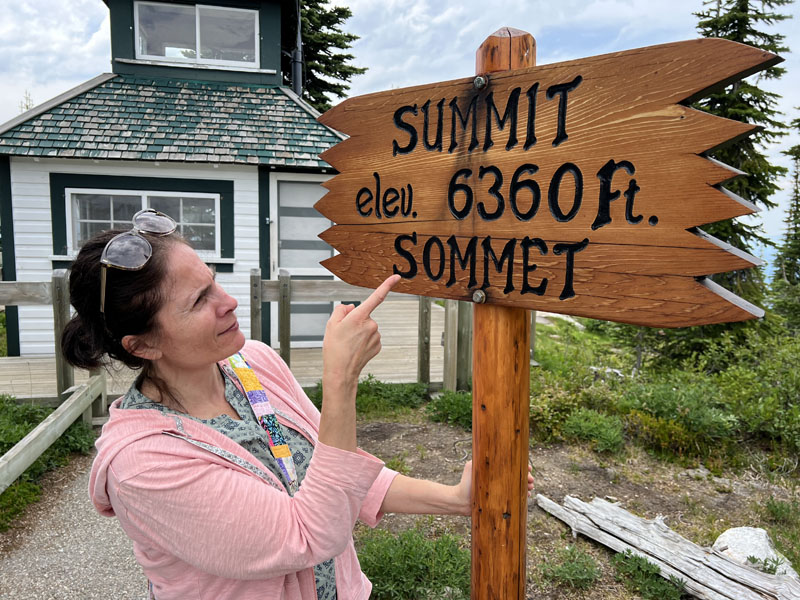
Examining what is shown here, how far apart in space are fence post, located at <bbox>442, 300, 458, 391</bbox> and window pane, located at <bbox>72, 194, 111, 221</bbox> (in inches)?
193

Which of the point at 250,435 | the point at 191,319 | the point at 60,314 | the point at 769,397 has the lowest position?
the point at 769,397

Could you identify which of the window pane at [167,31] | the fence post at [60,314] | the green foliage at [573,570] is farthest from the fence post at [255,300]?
the window pane at [167,31]

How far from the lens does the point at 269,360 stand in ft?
5.67

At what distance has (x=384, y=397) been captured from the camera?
18.3ft

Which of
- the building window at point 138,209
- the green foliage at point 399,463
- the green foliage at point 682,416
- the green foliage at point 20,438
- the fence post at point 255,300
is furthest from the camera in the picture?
the building window at point 138,209

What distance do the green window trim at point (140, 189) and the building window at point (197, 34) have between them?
208cm

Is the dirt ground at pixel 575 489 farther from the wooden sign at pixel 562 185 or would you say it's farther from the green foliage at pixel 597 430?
the wooden sign at pixel 562 185

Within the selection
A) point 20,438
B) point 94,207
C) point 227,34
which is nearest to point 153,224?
point 20,438

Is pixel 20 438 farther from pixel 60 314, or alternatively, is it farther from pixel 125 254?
pixel 125 254

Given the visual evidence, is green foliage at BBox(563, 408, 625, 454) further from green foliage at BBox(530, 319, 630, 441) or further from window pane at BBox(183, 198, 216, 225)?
window pane at BBox(183, 198, 216, 225)

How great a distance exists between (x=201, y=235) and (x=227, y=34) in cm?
308

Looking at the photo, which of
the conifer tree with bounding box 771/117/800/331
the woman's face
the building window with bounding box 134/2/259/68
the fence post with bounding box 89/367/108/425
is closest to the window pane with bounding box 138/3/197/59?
the building window with bounding box 134/2/259/68

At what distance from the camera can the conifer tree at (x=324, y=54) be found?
20.2m

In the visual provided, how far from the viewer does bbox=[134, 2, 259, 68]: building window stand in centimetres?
786
